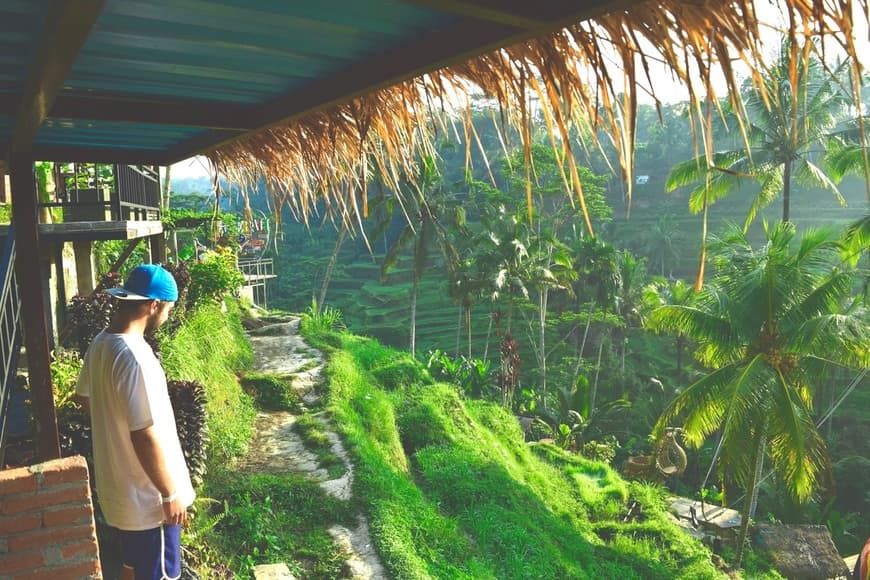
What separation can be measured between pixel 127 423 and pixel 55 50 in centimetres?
129

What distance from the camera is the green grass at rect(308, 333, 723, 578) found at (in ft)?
19.6

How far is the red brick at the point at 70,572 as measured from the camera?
95.9 inches

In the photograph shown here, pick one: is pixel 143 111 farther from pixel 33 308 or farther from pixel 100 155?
pixel 100 155

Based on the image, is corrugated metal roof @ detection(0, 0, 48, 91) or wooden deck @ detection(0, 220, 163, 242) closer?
corrugated metal roof @ detection(0, 0, 48, 91)

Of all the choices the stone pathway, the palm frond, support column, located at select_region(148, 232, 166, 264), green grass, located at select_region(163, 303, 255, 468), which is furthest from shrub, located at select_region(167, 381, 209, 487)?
the palm frond

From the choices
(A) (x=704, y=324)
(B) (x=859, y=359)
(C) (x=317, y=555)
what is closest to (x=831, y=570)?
(B) (x=859, y=359)

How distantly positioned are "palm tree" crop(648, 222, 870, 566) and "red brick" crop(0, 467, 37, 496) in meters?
10.1

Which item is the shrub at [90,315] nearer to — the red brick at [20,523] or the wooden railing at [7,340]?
the wooden railing at [7,340]

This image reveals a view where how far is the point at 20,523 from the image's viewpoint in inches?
95.0

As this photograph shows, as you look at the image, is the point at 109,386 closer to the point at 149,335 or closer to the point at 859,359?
the point at 149,335

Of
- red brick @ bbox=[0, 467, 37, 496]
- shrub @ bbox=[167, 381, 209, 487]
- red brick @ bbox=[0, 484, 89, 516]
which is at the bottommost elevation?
shrub @ bbox=[167, 381, 209, 487]

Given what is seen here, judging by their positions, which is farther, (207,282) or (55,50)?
(207,282)

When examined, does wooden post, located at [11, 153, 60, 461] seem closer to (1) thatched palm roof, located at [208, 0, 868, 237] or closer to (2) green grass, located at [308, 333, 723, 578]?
(1) thatched palm roof, located at [208, 0, 868, 237]

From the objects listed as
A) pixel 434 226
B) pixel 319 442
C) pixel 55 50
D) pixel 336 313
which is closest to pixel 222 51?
pixel 55 50
